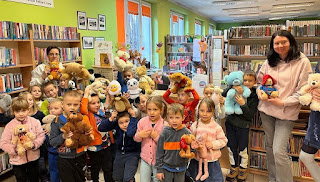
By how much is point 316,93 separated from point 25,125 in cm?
260

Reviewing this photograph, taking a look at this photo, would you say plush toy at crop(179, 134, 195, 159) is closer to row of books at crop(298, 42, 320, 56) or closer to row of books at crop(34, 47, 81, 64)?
row of books at crop(34, 47, 81, 64)

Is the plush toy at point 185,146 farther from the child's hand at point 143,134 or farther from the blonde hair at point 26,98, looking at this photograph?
the blonde hair at point 26,98

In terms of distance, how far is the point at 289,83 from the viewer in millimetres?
2180

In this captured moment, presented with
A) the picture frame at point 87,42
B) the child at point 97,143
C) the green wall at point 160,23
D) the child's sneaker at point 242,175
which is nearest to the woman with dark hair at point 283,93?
the child's sneaker at point 242,175

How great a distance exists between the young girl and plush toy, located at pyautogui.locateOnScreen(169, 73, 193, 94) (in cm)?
29

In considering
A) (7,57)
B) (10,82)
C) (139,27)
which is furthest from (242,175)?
(139,27)

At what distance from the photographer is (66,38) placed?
4.37 metres

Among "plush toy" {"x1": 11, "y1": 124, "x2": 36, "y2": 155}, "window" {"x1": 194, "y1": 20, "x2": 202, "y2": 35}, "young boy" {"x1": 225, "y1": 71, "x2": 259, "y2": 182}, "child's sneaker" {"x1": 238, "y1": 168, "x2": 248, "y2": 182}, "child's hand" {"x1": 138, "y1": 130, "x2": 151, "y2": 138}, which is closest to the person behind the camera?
"child's hand" {"x1": 138, "y1": 130, "x2": 151, "y2": 138}

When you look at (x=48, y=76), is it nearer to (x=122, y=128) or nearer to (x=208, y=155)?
(x=122, y=128)

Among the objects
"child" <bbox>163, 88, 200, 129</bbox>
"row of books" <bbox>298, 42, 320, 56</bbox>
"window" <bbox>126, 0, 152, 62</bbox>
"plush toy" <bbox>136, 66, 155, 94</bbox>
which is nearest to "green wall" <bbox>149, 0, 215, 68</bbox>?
"window" <bbox>126, 0, 152, 62</bbox>

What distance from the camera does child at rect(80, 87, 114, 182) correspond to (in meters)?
2.35

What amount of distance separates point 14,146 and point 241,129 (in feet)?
7.39

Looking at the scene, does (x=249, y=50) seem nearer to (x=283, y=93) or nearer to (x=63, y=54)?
(x=283, y=93)

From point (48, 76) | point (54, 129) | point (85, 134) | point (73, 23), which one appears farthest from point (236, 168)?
point (73, 23)
